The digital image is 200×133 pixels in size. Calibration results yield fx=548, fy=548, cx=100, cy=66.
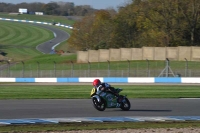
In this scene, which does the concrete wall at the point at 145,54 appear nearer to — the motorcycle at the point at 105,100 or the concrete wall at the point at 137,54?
the concrete wall at the point at 137,54

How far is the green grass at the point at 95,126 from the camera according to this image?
1484 centimetres

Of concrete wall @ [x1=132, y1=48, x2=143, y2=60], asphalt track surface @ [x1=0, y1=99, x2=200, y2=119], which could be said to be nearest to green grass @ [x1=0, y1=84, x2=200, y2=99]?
asphalt track surface @ [x1=0, y1=99, x2=200, y2=119]

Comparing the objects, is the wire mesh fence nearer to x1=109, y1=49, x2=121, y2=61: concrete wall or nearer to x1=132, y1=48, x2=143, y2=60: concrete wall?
x1=132, y1=48, x2=143, y2=60: concrete wall

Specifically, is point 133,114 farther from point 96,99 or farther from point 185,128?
point 185,128

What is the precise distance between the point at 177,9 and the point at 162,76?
24.4 m

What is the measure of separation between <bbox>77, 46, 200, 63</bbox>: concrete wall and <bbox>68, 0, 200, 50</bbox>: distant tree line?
29.6 ft

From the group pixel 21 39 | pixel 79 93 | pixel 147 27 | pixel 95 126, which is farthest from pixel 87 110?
pixel 21 39

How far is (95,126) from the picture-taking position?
51.2 feet

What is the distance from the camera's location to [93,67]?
56562 millimetres

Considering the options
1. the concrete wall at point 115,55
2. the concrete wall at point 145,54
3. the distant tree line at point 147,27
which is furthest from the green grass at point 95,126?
the distant tree line at point 147,27

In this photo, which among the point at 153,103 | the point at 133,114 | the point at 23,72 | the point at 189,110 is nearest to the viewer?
the point at 133,114

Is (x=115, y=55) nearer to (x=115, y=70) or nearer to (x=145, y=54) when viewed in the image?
(x=145, y=54)

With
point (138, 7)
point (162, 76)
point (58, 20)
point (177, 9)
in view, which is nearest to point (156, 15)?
point (177, 9)

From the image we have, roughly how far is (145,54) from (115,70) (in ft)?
39.7
